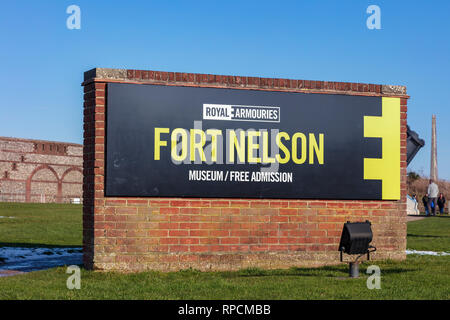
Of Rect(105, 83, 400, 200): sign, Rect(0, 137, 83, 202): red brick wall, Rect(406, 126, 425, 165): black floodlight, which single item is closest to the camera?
Rect(105, 83, 400, 200): sign

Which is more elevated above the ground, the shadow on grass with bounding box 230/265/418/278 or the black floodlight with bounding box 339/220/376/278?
the black floodlight with bounding box 339/220/376/278

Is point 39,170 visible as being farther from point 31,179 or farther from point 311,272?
point 311,272

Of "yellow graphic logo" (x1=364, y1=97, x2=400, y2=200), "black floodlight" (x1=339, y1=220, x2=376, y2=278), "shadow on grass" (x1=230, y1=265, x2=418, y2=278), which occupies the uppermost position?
"yellow graphic logo" (x1=364, y1=97, x2=400, y2=200)

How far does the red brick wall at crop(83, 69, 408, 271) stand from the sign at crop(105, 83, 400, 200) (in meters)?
0.17

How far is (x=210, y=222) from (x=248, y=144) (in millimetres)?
1641

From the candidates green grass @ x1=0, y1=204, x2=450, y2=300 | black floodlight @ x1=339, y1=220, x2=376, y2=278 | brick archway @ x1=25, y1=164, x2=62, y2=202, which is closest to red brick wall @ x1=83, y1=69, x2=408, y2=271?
green grass @ x1=0, y1=204, x2=450, y2=300

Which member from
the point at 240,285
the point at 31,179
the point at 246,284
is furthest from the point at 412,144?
the point at 31,179

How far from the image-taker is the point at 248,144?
12.4m

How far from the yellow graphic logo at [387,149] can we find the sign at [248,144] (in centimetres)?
2

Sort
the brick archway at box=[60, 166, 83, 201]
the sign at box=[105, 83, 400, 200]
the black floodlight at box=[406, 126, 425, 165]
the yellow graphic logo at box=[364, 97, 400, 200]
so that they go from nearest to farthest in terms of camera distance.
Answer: the sign at box=[105, 83, 400, 200]
the yellow graphic logo at box=[364, 97, 400, 200]
the black floodlight at box=[406, 126, 425, 165]
the brick archway at box=[60, 166, 83, 201]

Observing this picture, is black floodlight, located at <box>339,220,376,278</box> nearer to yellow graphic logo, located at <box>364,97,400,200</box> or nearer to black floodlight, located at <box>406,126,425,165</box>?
yellow graphic logo, located at <box>364,97,400,200</box>

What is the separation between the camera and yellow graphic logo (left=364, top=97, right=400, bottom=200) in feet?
43.3

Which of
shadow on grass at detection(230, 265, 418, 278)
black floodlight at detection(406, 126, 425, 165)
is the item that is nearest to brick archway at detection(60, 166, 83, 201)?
black floodlight at detection(406, 126, 425, 165)

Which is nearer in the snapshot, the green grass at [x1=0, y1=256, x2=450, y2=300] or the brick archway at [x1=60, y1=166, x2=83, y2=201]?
the green grass at [x1=0, y1=256, x2=450, y2=300]
